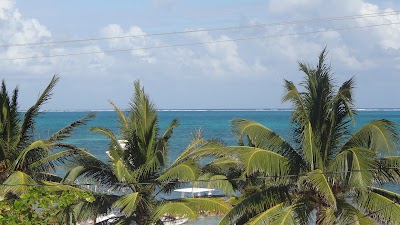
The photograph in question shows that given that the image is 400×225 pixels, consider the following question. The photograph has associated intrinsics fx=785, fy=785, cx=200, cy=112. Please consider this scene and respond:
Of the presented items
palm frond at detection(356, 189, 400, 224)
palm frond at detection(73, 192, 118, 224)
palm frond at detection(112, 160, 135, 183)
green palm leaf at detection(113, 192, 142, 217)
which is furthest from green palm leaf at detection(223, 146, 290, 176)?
palm frond at detection(73, 192, 118, 224)

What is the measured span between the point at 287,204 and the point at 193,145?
3712mm

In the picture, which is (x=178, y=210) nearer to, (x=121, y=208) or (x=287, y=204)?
(x=121, y=208)

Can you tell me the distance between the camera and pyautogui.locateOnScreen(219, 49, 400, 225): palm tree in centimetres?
1697

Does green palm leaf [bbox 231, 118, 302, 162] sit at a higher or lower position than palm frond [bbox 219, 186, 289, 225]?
higher

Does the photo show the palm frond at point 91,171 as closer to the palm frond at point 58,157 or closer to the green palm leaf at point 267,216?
the palm frond at point 58,157

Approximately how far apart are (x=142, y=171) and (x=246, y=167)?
341 centimetres

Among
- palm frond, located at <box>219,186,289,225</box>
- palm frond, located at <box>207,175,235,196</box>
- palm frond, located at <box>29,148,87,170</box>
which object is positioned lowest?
palm frond, located at <box>219,186,289,225</box>

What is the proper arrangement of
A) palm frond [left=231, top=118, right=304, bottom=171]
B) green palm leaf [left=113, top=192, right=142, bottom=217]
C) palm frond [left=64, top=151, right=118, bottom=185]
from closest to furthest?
1. palm frond [left=231, top=118, right=304, bottom=171]
2. green palm leaf [left=113, top=192, right=142, bottom=217]
3. palm frond [left=64, top=151, right=118, bottom=185]

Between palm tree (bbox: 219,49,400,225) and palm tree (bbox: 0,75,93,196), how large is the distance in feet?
15.5

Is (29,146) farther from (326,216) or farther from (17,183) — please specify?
(326,216)

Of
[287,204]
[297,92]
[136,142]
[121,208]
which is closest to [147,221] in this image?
[121,208]

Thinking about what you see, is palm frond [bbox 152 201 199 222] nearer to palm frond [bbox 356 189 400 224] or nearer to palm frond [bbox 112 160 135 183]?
palm frond [bbox 112 160 135 183]

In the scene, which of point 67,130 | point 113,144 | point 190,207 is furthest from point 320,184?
point 67,130

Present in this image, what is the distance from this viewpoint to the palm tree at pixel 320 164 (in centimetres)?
1697
